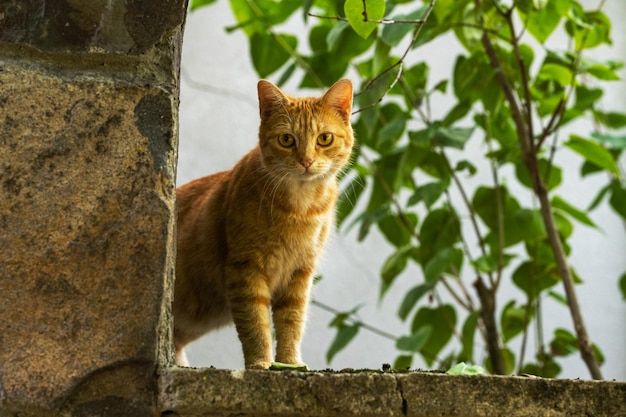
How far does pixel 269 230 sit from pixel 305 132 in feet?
0.73

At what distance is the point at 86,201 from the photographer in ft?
2.87

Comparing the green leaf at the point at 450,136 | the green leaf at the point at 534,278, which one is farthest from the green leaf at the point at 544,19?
the green leaf at the point at 534,278

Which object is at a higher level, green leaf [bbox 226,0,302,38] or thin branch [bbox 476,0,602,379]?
green leaf [bbox 226,0,302,38]

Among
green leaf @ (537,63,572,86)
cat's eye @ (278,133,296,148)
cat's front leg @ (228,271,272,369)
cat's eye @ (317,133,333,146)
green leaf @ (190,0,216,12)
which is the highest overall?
green leaf @ (190,0,216,12)

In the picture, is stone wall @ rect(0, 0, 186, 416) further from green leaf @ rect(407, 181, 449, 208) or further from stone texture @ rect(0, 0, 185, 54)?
green leaf @ rect(407, 181, 449, 208)

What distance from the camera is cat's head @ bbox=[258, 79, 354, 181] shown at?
1.45m

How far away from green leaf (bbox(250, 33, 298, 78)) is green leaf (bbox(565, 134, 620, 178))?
0.74 meters

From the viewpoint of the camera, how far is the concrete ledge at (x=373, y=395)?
831 millimetres

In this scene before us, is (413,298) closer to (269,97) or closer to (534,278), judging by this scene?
(534,278)

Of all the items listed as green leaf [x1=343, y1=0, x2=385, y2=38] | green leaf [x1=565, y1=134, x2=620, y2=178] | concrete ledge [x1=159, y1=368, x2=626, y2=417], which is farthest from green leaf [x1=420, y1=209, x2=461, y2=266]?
concrete ledge [x1=159, y1=368, x2=626, y2=417]

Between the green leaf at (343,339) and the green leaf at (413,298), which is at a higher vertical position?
the green leaf at (413,298)

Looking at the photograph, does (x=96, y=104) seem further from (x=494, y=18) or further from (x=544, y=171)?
(x=544, y=171)

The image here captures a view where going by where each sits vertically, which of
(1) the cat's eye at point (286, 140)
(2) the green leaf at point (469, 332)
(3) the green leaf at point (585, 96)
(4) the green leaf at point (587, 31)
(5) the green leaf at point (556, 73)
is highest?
(4) the green leaf at point (587, 31)

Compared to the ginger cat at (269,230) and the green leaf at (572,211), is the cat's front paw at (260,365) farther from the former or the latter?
the green leaf at (572,211)
